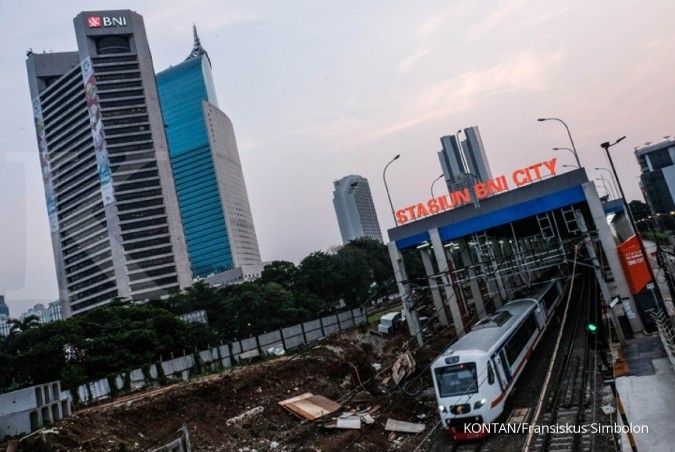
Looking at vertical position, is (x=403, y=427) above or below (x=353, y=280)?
below

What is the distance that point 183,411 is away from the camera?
69.3 feet

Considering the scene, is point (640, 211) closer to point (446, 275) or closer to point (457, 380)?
point (446, 275)

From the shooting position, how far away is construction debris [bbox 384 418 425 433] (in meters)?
19.5

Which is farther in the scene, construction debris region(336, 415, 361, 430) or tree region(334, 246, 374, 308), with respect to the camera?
tree region(334, 246, 374, 308)

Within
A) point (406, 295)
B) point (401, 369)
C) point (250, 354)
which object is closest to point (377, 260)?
point (406, 295)

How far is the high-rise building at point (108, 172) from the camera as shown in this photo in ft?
378

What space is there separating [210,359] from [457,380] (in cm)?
2132

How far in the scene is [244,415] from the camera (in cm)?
2134

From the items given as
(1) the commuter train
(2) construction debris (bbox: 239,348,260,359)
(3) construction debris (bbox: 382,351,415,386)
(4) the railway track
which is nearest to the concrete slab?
(4) the railway track

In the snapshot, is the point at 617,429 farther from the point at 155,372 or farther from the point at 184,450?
the point at 155,372

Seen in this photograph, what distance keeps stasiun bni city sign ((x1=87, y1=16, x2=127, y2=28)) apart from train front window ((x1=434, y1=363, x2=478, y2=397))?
456ft

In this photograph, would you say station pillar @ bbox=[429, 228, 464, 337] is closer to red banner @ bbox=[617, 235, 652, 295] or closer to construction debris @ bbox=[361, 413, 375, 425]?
red banner @ bbox=[617, 235, 652, 295]

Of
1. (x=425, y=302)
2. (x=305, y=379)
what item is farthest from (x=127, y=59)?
(x=305, y=379)

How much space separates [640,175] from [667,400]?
5006 inches
